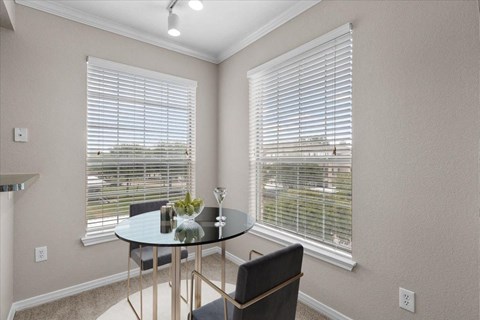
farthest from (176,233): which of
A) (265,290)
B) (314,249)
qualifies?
(314,249)

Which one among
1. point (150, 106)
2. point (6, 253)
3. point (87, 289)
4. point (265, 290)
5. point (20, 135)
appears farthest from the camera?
point (150, 106)

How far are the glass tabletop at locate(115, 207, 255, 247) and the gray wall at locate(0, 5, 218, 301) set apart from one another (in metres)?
0.98

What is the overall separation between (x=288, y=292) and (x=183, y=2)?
97.8 inches

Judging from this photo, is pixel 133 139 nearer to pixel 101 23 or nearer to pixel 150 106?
pixel 150 106

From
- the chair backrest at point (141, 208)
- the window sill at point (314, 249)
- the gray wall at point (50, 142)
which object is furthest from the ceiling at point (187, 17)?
the window sill at point (314, 249)

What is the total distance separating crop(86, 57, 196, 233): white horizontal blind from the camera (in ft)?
8.29

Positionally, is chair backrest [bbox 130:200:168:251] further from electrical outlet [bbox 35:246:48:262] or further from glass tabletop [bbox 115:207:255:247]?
electrical outlet [bbox 35:246:48:262]

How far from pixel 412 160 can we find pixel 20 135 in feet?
10.1

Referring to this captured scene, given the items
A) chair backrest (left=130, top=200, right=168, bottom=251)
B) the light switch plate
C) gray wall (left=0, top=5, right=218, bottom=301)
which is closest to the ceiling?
gray wall (left=0, top=5, right=218, bottom=301)

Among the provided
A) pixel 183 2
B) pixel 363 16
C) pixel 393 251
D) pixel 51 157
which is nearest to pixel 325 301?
pixel 393 251

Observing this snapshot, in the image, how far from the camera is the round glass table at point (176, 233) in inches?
55.4

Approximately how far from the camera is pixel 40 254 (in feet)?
7.18

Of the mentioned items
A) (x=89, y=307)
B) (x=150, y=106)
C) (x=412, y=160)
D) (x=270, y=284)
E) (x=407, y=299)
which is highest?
(x=150, y=106)

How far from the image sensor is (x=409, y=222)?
157 cm
